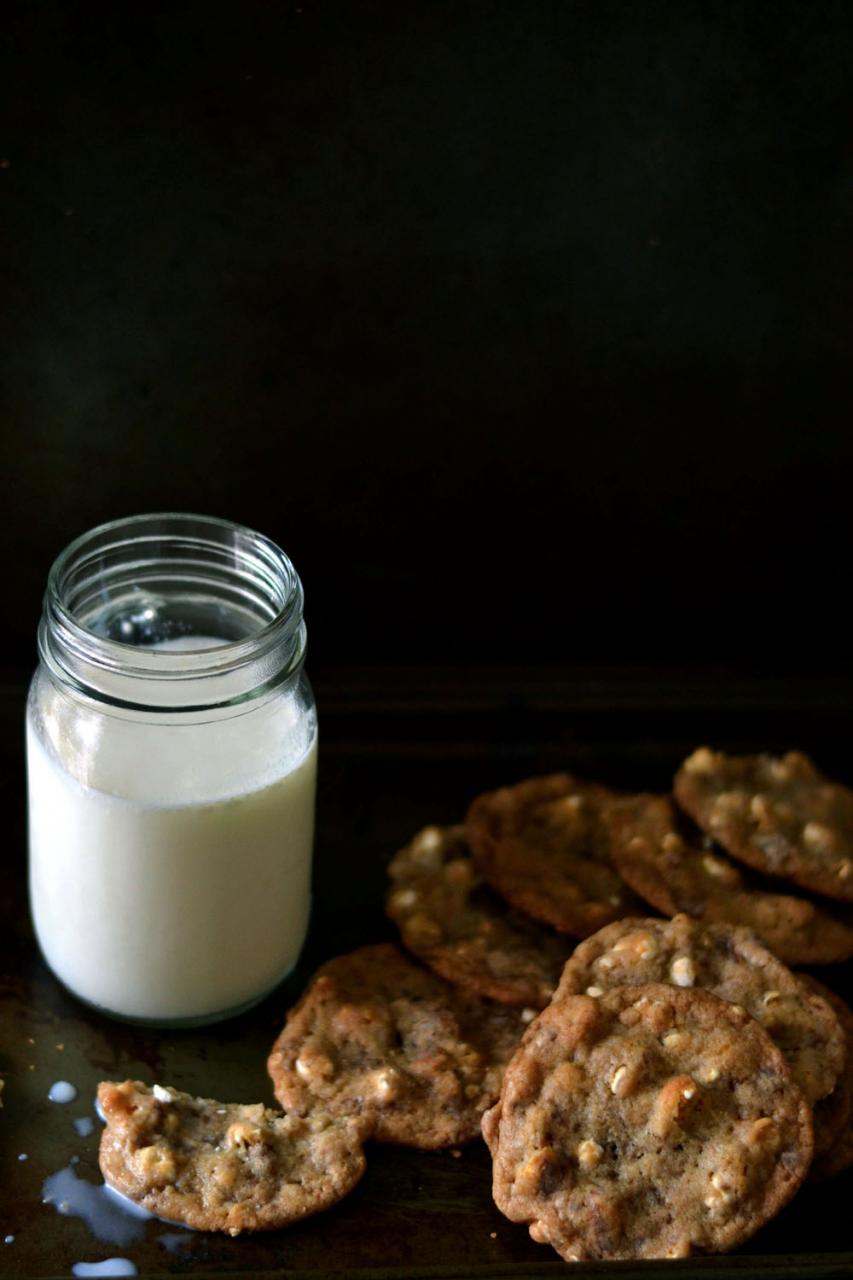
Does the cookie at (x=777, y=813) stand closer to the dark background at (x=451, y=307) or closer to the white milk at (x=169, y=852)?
the dark background at (x=451, y=307)

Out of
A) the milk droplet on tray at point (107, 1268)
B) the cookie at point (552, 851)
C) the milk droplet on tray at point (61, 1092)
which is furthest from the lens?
the cookie at point (552, 851)

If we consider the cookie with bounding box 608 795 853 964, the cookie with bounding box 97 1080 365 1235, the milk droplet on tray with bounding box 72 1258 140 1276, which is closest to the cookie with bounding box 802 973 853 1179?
the cookie with bounding box 608 795 853 964

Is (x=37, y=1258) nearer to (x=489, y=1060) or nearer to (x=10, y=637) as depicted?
(x=489, y=1060)

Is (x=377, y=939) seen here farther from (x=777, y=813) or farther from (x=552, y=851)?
(x=777, y=813)

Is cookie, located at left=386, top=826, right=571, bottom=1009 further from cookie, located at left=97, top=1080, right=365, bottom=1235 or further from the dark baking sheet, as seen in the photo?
cookie, located at left=97, top=1080, right=365, bottom=1235

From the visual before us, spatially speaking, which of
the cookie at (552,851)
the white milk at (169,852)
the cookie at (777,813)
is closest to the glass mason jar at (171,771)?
the white milk at (169,852)

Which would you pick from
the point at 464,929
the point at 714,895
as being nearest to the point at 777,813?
the point at 714,895
